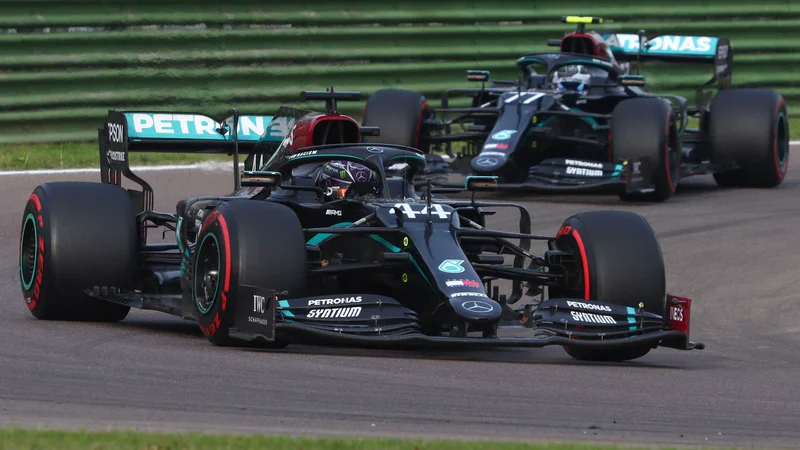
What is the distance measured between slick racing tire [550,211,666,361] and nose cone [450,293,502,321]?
87 cm

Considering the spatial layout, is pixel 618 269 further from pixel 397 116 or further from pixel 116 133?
pixel 397 116

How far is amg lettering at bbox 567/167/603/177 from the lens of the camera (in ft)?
56.1

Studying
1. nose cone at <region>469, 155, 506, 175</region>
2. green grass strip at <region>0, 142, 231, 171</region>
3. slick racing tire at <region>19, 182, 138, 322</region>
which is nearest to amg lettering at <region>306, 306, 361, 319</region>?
slick racing tire at <region>19, 182, 138, 322</region>

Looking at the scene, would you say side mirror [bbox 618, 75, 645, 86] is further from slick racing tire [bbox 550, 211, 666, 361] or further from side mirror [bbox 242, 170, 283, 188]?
side mirror [bbox 242, 170, 283, 188]

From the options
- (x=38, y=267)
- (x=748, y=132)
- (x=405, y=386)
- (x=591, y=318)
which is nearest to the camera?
(x=405, y=386)

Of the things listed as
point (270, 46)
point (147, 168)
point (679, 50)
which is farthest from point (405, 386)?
point (679, 50)

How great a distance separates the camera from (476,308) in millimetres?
8836

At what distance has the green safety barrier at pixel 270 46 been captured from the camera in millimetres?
18453

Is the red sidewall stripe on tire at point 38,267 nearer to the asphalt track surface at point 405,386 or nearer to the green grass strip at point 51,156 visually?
the asphalt track surface at point 405,386

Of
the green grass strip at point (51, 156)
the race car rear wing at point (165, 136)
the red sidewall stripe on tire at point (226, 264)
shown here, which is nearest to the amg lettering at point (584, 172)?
the green grass strip at point (51, 156)

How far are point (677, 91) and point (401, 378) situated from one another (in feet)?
48.4

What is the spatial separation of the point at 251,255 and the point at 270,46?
10864mm

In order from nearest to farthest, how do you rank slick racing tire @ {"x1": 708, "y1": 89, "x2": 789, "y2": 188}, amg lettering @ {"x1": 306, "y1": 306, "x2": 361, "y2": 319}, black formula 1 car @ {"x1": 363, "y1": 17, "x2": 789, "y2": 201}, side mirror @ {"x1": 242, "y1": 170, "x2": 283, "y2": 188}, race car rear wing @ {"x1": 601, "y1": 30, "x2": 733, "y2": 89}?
amg lettering @ {"x1": 306, "y1": 306, "x2": 361, "y2": 319} → side mirror @ {"x1": 242, "y1": 170, "x2": 283, "y2": 188} → black formula 1 car @ {"x1": 363, "y1": 17, "x2": 789, "y2": 201} → slick racing tire @ {"x1": 708, "y1": 89, "x2": 789, "y2": 188} → race car rear wing @ {"x1": 601, "y1": 30, "x2": 733, "y2": 89}

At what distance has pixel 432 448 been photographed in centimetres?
615
